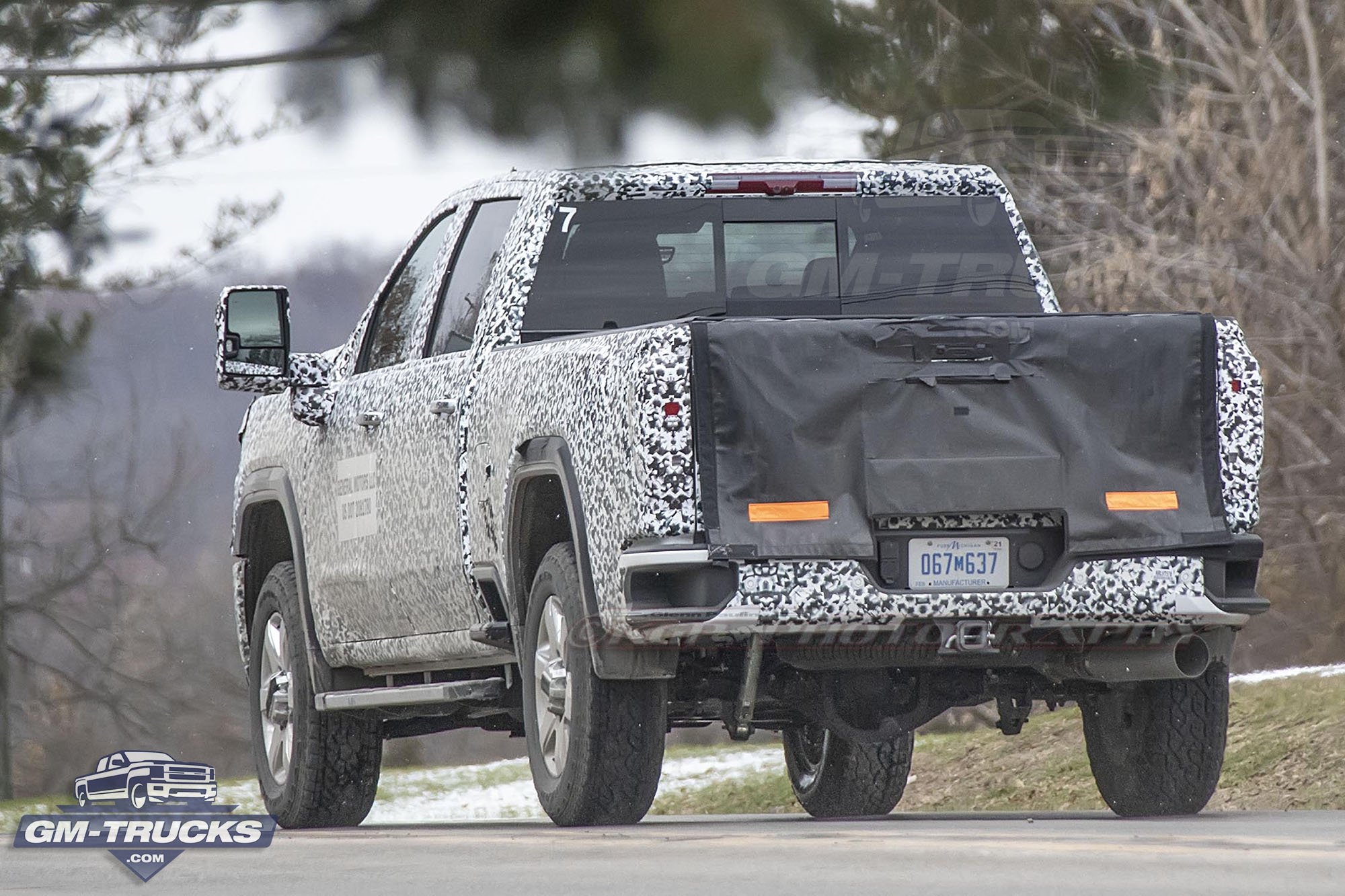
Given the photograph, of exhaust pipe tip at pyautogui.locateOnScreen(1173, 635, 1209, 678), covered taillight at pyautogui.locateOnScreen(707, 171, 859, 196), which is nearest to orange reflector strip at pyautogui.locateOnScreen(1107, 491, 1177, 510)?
exhaust pipe tip at pyautogui.locateOnScreen(1173, 635, 1209, 678)

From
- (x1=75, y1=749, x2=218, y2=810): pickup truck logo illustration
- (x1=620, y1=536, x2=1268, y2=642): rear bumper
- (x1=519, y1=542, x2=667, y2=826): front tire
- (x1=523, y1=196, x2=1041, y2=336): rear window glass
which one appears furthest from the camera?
(x1=523, y1=196, x2=1041, y2=336): rear window glass

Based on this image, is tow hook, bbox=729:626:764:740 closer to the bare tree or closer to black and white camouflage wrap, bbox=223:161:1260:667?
black and white camouflage wrap, bbox=223:161:1260:667

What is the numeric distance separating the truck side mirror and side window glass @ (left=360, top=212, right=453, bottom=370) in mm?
449

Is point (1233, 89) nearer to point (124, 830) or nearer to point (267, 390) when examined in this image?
point (267, 390)

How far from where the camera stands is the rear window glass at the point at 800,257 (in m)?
9.20

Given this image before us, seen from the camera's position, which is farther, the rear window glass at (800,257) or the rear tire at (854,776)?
the rear tire at (854,776)

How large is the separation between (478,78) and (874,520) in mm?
2520

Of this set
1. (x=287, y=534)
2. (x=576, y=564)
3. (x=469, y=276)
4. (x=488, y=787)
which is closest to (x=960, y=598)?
(x=576, y=564)

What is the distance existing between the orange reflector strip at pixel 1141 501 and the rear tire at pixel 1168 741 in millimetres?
857

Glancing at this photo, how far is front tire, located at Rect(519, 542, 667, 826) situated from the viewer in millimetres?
7891

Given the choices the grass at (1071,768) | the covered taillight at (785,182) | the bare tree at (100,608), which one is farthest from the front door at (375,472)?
the bare tree at (100,608)

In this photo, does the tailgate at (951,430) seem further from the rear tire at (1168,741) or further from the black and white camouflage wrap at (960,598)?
the rear tire at (1168,741)

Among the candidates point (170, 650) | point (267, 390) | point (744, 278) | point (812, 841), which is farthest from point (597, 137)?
point (170, 650)

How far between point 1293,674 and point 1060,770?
168 centimetres
